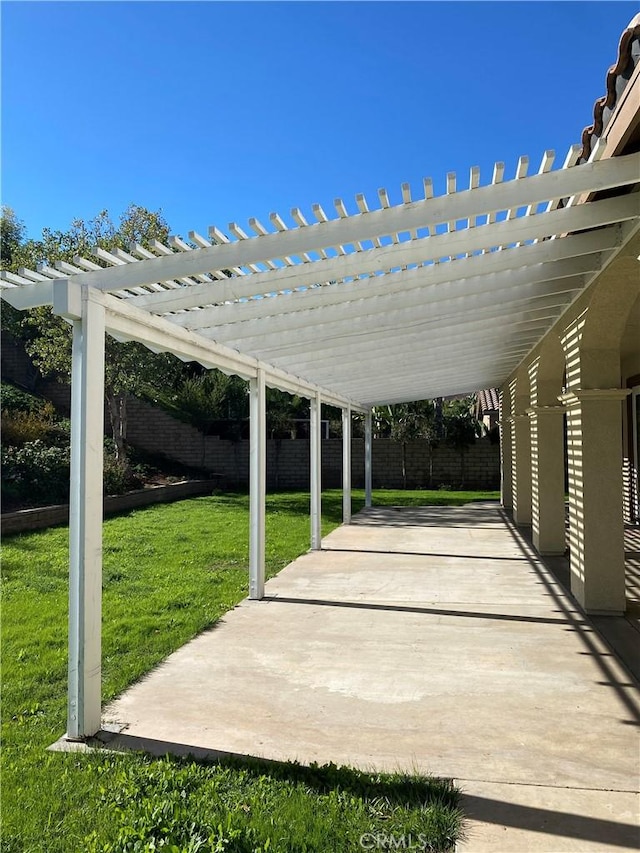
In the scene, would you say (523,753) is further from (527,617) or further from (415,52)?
(415,52)

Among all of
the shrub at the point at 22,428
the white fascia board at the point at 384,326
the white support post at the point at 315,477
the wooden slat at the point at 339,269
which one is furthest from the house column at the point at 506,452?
the shrub at the point at 22,428

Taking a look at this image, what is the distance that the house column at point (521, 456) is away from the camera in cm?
1164

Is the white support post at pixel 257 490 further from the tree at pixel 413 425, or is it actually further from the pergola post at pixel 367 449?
the tree at pixel 413 425

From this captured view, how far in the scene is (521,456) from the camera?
11859mm

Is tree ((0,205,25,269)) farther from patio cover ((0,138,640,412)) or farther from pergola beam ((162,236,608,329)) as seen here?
A: pergola beam ((162,236,608,329))

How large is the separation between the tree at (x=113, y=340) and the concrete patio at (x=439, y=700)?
10348mm

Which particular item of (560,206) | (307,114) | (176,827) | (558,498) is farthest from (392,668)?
(307,114)

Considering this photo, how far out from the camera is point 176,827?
2668mm

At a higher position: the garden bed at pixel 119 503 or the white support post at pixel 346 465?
the white support post at pixel 346 465

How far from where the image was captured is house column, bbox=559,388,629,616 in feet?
19.0

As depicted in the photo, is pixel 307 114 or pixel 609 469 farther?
pixel 307 114

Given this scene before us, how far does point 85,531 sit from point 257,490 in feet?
11.6

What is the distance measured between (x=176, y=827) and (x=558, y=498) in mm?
7274

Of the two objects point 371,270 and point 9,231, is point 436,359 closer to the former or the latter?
point 371,270
